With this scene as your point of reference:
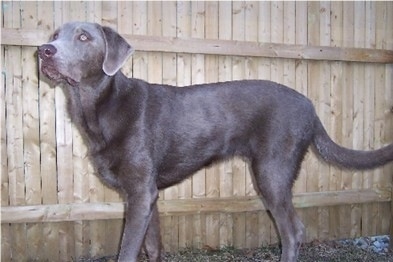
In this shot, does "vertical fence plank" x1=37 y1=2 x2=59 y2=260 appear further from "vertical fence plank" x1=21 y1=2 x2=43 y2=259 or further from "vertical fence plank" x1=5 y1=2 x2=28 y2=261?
"vertical fence plank" x1=5 y1=2 x2=28 y2=261

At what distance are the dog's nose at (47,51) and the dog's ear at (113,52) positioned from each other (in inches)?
12.6

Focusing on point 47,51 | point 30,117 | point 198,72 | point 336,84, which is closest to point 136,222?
point 47,51

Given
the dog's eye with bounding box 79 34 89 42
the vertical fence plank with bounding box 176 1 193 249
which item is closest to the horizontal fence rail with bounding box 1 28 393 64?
the vertical fence plank with bounding box 176 1 193 249

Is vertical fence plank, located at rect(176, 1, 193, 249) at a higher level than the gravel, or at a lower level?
higher

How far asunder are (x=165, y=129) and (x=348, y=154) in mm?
1344

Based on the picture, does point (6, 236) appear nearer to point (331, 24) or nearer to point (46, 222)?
point (46, 222)

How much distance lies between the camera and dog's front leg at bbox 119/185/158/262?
2811 mm

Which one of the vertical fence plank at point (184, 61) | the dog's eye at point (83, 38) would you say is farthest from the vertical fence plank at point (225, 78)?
the dog's eye at point (83, 38)

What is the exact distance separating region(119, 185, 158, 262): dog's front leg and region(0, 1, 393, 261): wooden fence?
39.2 inches

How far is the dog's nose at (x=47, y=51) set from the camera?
257 cm

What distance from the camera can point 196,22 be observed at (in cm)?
389

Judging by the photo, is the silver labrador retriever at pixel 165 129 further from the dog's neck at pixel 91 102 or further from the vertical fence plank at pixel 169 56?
the vertical fence plank at pixel 169 56

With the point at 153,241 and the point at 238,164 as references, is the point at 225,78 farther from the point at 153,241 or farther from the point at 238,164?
the point at 153,241

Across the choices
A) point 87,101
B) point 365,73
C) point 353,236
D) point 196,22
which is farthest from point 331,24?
point 87,101
